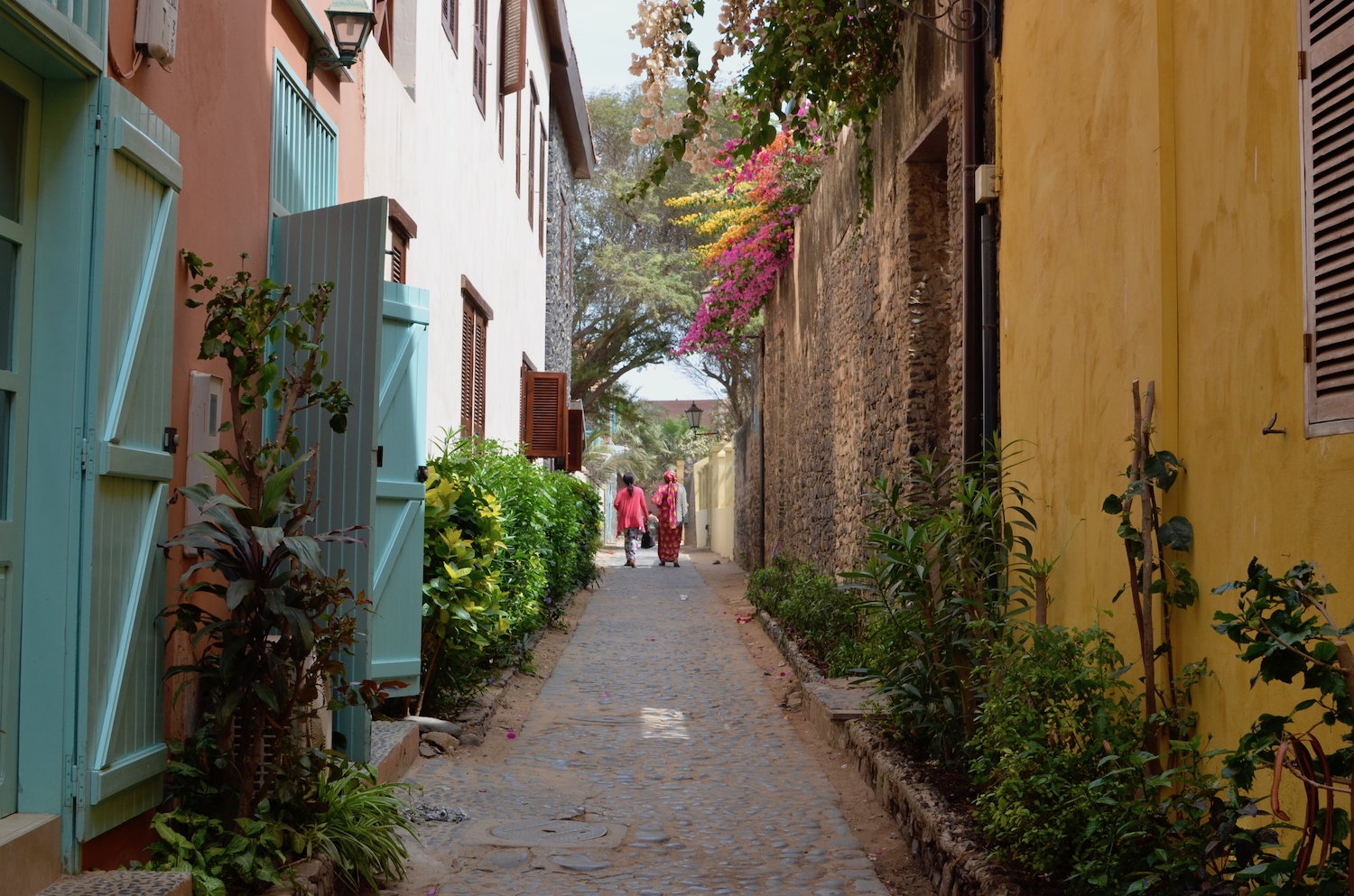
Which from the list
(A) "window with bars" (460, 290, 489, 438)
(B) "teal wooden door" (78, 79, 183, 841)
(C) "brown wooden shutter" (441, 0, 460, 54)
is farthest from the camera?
(A) "window with bars" (460, 290, 489, 438)

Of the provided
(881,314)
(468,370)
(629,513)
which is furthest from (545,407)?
(629,513)

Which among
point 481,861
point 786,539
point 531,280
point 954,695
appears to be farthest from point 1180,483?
point 531,280

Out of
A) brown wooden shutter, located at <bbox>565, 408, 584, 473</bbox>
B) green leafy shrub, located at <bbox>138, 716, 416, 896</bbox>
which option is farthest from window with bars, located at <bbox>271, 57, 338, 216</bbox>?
brown wooden shutter, located at <bbox>565, 408, 584, 473</bbox>

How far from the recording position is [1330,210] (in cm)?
271

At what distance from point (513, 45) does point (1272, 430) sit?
10796 mm

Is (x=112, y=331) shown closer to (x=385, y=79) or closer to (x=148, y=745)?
(x=148, y=745)

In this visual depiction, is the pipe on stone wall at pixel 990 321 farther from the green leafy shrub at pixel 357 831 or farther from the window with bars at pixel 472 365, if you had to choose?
the window with bars at pixel 472 365

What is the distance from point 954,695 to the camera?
531cm

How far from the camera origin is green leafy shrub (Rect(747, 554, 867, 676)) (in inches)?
318

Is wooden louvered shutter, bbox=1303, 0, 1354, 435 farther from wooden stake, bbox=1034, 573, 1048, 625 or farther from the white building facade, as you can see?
the white building facade

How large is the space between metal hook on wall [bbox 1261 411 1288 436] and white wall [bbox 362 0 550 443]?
17.2 feet

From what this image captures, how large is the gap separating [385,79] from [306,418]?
2.87 m

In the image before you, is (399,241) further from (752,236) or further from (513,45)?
(752,236)

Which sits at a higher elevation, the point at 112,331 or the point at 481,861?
the point at 112,331
